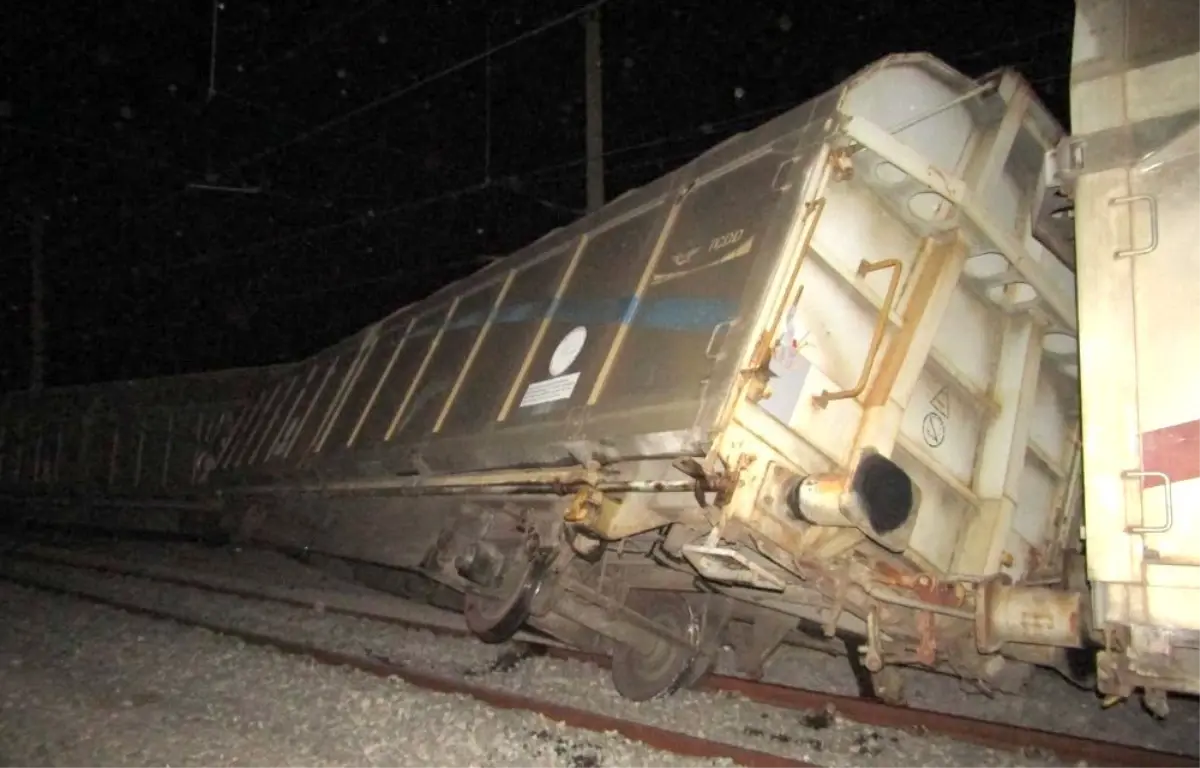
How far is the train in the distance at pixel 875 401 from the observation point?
2.99 m

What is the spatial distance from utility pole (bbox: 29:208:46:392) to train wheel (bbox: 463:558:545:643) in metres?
22.4

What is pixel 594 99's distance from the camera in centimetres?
1088

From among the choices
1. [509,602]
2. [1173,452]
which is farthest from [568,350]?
[1173,452]

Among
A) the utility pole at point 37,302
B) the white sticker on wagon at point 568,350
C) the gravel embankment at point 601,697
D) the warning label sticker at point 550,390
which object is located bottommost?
the gravel embankment at point 601,697

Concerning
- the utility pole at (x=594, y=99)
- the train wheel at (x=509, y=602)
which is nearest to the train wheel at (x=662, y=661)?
the train wheel at (x=509, y=602)

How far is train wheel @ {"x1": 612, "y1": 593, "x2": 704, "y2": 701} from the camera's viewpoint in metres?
5.05

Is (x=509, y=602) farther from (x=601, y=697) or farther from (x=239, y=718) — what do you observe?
(x=239, y=718)

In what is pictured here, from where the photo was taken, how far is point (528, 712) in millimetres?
4863

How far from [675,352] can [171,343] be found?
3004 centimetres

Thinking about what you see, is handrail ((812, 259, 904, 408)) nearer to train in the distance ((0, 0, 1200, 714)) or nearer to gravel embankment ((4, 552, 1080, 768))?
train in the distance ((0, 0, 1200, 714))

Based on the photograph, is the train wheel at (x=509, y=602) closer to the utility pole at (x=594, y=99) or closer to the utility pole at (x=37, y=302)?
the utility pole at (x=594, y=99)

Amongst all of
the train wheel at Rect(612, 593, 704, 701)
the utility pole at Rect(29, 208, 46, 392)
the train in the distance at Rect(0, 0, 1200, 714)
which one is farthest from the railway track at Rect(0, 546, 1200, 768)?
the utility pole at Rect(29, 208, 46, 392)

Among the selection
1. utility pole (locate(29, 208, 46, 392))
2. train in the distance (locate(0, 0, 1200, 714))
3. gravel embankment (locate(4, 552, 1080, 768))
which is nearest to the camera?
train in the distance (locate(0, 0, 1200, 714))

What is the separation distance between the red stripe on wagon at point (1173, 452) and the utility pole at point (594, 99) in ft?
26.7
